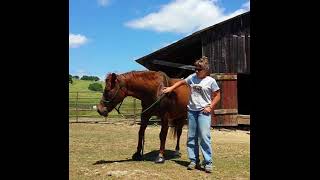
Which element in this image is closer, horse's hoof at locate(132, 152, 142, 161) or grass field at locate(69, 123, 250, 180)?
grass field at locate(69, 123, 250, 180)

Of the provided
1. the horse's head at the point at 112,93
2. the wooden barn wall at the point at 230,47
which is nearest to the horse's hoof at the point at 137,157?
the horse's head at the point at 112,93

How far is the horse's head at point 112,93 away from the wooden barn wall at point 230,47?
9657 millimetres

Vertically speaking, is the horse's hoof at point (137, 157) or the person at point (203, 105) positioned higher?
the person at point (203, 105)

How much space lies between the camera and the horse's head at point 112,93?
748 cm

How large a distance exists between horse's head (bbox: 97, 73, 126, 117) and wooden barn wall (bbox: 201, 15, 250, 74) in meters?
9.66

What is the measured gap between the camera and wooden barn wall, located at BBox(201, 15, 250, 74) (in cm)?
1680

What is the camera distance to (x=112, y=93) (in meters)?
7.50

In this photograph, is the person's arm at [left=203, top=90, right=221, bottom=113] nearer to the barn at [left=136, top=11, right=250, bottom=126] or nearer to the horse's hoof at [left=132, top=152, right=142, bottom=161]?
the horse's hoof at [left=132, top=152, right=142, bottom=161]

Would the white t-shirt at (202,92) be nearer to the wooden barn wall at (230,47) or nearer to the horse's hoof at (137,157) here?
the horse's hoof at (137,157)

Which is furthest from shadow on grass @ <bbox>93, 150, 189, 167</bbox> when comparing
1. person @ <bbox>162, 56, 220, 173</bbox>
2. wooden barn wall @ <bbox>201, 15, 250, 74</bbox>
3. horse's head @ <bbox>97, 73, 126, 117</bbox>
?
wooden barn wall @ <bbox>201, 15, 250, 74</bbox>

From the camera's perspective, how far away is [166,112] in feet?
25.4
